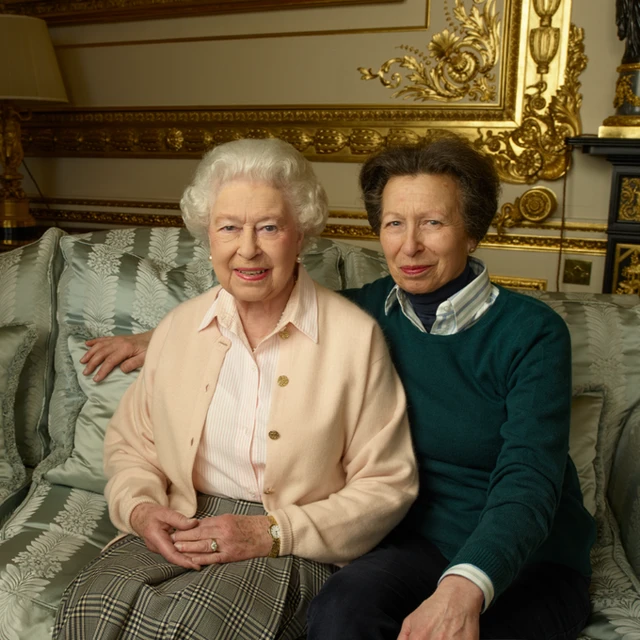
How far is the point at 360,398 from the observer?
56.0 inches

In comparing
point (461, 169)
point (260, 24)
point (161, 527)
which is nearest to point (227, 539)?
point (161, 527)

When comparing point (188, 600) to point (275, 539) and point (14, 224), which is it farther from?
point (14, 224)

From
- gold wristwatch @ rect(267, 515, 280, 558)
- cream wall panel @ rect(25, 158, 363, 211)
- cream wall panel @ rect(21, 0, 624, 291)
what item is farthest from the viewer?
cream wall panel @ rect(25, 158, 363, 211)

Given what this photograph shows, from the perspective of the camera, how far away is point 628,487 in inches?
66.7

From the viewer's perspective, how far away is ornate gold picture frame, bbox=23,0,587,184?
2668 millimetres

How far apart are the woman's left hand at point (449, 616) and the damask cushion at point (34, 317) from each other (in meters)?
1.24

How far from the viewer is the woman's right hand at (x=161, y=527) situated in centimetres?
134

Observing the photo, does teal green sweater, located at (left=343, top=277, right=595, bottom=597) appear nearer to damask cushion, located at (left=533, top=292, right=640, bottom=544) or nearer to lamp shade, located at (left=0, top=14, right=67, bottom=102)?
damask cushion, located at (left=533, top=292, right=640, bottom=544)

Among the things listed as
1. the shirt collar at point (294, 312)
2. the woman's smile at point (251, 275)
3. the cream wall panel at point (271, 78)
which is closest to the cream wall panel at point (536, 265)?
the cream wall panel at point (271, 78)

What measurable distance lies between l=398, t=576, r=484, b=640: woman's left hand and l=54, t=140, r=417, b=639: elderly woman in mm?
256

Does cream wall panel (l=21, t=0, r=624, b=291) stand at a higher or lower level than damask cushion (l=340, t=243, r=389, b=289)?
higher

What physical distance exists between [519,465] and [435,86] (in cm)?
195

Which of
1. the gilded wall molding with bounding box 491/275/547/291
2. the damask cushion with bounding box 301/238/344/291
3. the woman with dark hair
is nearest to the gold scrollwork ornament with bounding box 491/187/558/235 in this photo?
the gilded wall molding with bounding box 491/275/547/291

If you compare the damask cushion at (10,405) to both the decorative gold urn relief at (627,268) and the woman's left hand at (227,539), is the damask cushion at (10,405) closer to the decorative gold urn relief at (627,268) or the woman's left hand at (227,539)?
the woman's left hand at (227,539)
